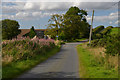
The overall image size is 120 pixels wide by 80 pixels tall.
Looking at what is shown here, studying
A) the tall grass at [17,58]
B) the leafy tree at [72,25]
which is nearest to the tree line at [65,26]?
the leafy tree at [72,25]

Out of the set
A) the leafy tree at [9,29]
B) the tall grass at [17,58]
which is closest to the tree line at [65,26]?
the leafy tree at [9,29]

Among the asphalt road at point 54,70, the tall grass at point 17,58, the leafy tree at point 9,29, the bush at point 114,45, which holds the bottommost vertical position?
the asphalt road at point 54,70

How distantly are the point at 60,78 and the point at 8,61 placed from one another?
4.32m

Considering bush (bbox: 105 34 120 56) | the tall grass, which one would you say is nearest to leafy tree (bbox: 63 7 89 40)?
the tall grass

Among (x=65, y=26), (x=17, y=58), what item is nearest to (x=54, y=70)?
(x=17, y=58)

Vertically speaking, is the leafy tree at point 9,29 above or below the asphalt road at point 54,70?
above

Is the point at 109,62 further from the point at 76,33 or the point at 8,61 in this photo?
the point at 76,33

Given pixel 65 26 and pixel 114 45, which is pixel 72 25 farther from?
pixel 114 45

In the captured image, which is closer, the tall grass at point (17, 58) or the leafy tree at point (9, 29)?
the tall grass at point (17, 58)

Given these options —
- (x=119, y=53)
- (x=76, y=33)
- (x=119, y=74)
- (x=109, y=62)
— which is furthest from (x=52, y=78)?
(x=76, y=33)

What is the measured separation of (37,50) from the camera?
15914mm

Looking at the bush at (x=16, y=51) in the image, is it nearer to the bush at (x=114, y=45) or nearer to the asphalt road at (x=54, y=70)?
the asphalt road at (x=54, y=70)

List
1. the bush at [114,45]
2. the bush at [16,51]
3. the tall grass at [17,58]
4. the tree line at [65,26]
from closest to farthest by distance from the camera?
the tall grass at [17,58], the bush at [114,45], the bush at [16,51], the tree line at [65,26]

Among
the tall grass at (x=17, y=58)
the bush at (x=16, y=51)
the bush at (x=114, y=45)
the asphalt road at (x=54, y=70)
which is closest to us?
the asphalt road at (x=54, y=70)
